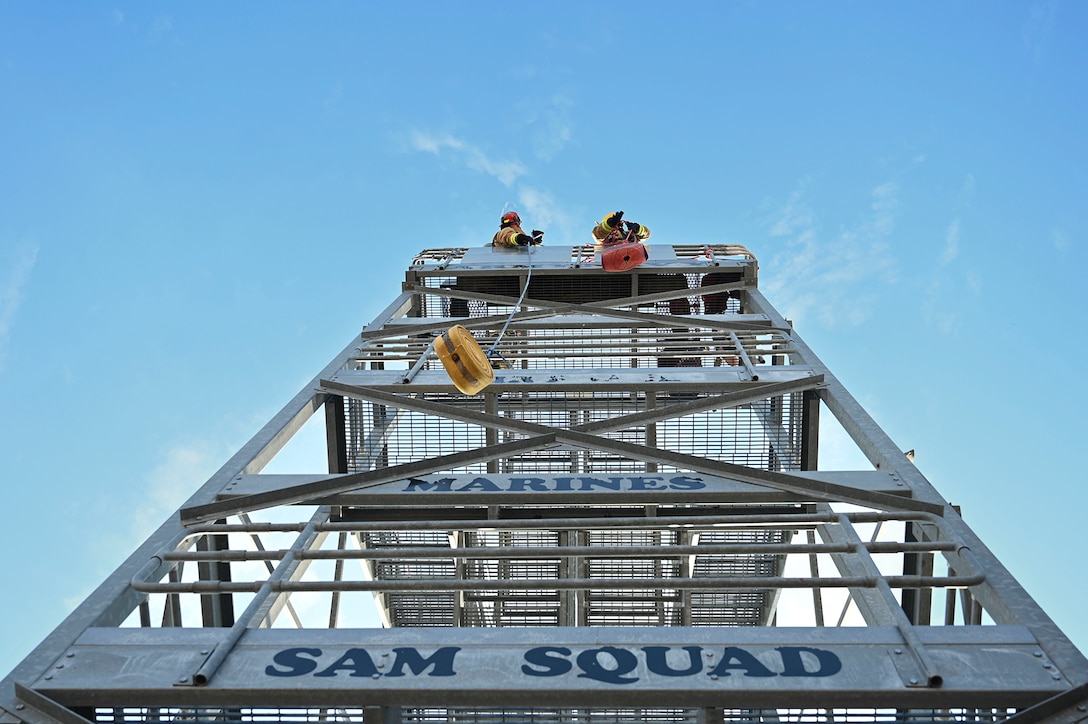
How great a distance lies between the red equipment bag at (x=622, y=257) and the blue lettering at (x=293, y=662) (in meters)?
7.68

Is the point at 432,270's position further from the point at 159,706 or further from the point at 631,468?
the point at 159,706

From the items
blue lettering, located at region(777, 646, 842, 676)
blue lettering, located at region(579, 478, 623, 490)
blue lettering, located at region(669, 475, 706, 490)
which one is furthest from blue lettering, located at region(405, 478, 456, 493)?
blue lettering, located at region(777, 646, 842, 676)

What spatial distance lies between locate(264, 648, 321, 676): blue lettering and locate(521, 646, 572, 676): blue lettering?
908 mm

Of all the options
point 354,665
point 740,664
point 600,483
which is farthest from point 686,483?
point 354,665

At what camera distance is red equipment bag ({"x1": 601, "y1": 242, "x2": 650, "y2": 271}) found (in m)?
10.9

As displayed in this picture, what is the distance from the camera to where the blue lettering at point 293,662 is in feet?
12.2

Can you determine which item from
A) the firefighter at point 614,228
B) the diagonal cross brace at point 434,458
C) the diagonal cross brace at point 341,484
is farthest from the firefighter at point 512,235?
the diagonal cross brace at point 341,484

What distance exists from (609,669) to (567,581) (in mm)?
804

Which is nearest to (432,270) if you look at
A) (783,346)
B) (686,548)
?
(783,346)

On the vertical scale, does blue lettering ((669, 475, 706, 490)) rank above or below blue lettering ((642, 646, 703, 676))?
above

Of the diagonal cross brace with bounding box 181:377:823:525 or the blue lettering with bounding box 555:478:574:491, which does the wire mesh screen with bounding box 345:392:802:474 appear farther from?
the blue lettering with bounding box 555:478:574:491

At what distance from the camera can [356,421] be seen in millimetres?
8438

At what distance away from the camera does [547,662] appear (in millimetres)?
3742

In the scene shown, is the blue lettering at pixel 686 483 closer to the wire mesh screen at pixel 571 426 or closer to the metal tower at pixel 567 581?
the metal tower at pixel 567 581
